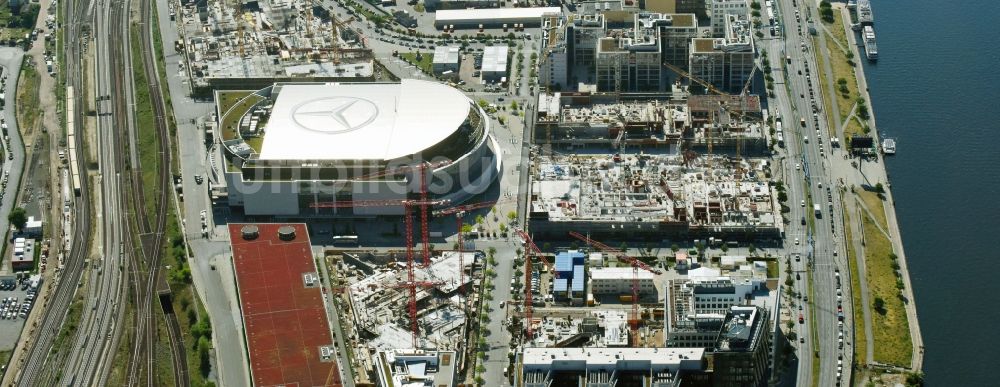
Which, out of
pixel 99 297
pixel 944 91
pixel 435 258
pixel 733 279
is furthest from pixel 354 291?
pixel 944 91

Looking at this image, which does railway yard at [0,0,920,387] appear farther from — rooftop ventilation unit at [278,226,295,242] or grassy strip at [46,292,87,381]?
rooftop ventilation unit at [278,226,295,242]

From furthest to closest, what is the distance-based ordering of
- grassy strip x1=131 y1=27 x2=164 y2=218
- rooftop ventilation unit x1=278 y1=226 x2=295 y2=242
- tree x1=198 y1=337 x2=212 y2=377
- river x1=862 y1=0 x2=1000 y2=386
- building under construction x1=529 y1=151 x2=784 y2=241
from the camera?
grassy strip x1=131 y1=27 x2=164 y2=218 → building under construction x1=529 y1=151 x2=784 y2=241 → rooftop ventilation unit x1=278 y1=226 x2=295 y2=242 → river x1=862 y1=0 x2=1000 y2=386 → tree x1=198 y1=337 x2=212 y2=377

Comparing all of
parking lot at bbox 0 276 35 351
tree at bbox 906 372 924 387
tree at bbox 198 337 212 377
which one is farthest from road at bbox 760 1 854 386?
parking lot at bbox 0 276 35 351

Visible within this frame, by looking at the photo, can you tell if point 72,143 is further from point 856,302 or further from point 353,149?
point 856,302

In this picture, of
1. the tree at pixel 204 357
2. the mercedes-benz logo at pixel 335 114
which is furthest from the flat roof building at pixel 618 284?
the tree at pixel 204 357

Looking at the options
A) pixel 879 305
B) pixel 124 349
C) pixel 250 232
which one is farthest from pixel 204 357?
pixel 879 305

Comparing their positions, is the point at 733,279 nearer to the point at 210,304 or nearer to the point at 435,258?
the point at 435,258
